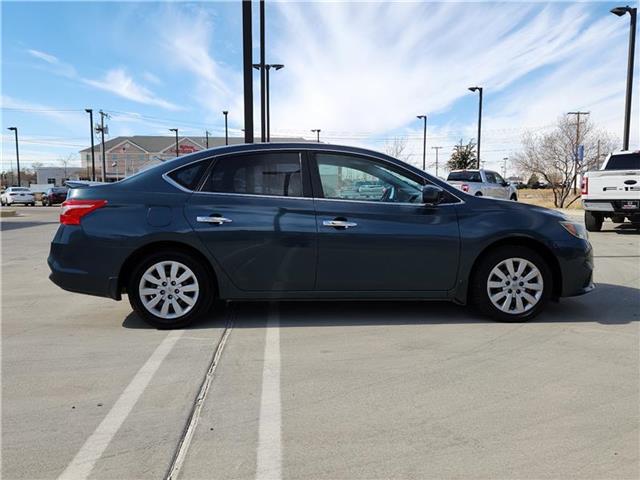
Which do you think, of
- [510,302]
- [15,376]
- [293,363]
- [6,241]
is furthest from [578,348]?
[6,241]

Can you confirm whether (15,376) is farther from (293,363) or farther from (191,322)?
(293,363)

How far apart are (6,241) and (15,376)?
34.4 feet

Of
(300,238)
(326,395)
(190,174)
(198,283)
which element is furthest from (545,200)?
(326,395)

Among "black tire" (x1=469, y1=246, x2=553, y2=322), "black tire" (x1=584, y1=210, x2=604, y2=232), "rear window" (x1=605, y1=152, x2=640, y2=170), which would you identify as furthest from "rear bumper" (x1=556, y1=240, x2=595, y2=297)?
"rear window" (x1=605, y1=152, x2=640, y2=170)

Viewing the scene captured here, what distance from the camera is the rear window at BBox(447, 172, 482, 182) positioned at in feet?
70.8

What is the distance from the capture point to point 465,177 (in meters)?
22.1

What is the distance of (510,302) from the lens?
16.7ft

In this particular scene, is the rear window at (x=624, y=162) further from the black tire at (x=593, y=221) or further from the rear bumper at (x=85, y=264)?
the rear bumper at (x=85, y=264)

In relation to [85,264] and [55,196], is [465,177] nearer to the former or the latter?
[85,264]

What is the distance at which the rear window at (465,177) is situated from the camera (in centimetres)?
2159

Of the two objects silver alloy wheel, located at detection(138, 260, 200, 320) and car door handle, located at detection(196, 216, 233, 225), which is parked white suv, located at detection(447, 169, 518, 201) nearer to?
car door handle, located at detection(196, 216, 233, 225)

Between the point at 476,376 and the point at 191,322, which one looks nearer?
the point at 476,376

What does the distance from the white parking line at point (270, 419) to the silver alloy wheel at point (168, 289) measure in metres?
0.89

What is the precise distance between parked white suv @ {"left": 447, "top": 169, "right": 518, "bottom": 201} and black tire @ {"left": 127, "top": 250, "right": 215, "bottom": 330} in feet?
55.2
